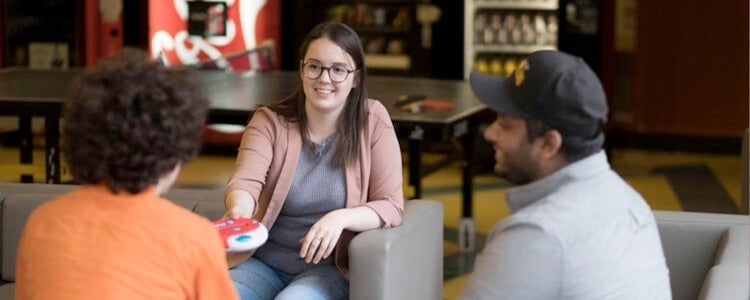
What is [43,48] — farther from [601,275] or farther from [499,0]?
[601,275]

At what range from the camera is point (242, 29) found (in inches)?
384

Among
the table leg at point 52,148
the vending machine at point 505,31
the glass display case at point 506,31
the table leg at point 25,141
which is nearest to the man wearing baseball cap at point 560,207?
the table leg at point 52,148

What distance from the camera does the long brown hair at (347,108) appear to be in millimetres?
3717

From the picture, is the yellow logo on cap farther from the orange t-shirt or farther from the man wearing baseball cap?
the orange t-shirt

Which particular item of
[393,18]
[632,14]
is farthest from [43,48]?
[632,14]

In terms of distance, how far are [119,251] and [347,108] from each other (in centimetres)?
172

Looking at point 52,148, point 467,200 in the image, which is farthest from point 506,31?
point 52,148

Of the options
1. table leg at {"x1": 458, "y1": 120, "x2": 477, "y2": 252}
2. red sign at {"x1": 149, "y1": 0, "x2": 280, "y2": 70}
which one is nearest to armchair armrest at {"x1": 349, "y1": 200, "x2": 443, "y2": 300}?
table leg at {"x1": 458, "y1": 120, "x2": 477, "y2": 252}

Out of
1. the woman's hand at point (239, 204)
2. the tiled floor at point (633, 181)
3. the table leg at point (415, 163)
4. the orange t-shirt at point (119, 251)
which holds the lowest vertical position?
the tiled floor at point (633, 181)

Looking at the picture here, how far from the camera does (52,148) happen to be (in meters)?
6.90

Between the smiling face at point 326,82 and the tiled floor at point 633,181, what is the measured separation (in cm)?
319

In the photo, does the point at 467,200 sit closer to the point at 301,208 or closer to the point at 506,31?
the point at 301,208

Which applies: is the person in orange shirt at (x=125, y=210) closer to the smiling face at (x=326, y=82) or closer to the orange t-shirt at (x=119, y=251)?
the orange t-shirt at (x=119, y=251)

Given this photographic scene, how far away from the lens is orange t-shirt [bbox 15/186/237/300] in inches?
82.4
